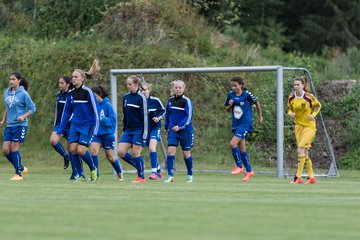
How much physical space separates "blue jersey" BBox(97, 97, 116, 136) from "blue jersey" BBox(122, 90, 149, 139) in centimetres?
27

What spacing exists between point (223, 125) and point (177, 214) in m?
15.7

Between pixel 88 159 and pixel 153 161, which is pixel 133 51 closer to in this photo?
pixel 153 161

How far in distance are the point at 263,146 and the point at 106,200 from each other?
13675 millimetres

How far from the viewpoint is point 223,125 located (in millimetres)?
26594

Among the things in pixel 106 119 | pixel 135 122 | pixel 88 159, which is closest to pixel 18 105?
pixel 106 119

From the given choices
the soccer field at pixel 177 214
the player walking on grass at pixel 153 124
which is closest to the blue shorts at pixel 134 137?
the player walking on grass at pixel 153 124

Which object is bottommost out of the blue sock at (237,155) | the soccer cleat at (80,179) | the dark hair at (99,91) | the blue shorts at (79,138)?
the soccer cleat at (80,179)

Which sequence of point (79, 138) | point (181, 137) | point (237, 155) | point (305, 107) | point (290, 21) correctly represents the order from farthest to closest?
point (290, 21) < point (237, 155) < point (181, 137) < point (305, 107) < point (79, 138)

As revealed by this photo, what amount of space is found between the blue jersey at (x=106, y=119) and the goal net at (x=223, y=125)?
396cm

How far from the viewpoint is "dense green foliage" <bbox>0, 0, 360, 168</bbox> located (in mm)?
26797

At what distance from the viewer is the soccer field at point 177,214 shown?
30.4 ft

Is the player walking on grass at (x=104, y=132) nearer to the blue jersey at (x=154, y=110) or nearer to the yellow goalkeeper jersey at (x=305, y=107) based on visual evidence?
the blue jersey at (x=154, y=110)

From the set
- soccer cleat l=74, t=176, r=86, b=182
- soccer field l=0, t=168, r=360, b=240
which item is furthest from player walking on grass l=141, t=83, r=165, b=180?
soccer field l=0, t=168, r=360, b=240

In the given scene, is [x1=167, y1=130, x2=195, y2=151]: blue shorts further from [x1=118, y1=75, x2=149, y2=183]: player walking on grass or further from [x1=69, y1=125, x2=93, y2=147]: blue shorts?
[x1=69, y1=125, x2=93, y2=147]: blue shorts
